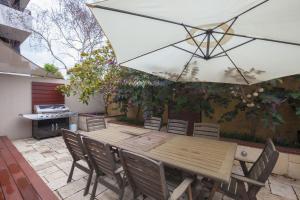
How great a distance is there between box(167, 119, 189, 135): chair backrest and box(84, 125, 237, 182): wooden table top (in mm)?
668

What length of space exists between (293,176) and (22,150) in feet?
22.9

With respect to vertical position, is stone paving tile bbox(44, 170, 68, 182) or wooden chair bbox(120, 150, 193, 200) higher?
wooden chair bbox(120, 150, 193, 200)

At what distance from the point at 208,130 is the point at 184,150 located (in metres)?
1.26

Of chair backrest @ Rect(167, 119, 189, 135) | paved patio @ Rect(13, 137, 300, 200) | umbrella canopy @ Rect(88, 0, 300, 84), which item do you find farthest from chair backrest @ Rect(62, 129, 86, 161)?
chair backrest @ Rect(167, 119, 189, 135)

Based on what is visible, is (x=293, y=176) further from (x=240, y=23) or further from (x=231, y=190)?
(x=240, y=23)

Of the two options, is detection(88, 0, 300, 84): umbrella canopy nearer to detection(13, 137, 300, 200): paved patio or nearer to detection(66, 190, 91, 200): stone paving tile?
detection(13, 137, 300, 200): paved patio

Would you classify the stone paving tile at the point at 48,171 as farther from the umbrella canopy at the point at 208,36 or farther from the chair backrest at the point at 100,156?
the umbrella canopy at the point at 208,36

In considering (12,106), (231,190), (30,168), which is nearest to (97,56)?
(12,106)

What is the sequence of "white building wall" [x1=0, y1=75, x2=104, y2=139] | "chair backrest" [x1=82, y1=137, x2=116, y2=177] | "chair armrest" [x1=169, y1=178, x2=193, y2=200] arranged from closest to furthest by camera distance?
"chair armrest" [x1=169, y1=178, x2=193, y2=200]
"chair backrest" [x1=82, y1=137, x2=116, y2=177]
"white building wall" [x1=0, y1=75, x2=104, y2=139]

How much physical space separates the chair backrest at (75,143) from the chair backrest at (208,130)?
234 centimetres

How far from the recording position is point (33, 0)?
936cm

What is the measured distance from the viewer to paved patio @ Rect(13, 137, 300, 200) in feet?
9.58

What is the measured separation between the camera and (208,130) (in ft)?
12.0

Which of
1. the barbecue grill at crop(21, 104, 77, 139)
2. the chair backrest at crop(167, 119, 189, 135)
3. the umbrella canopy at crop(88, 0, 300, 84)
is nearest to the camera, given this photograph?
the umbrella canopy at crop(88, 0, 300, 84)
